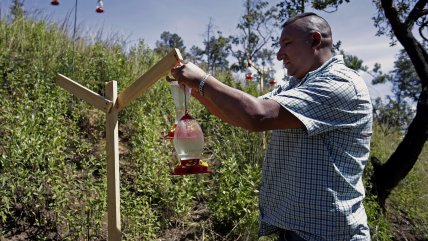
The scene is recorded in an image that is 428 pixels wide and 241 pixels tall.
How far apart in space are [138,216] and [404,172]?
3.86 meters

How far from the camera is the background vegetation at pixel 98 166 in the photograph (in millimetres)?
3096

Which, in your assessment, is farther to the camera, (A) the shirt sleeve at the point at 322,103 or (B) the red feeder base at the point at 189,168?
(B) the red feeder base at the point at 189,168

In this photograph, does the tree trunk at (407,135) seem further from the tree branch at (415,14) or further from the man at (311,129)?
the man at (311,129)

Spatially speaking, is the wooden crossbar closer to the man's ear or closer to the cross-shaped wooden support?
the cross-shaped wooden support

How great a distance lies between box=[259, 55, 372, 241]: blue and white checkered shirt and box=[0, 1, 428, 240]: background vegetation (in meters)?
1.83

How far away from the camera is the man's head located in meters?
1.77

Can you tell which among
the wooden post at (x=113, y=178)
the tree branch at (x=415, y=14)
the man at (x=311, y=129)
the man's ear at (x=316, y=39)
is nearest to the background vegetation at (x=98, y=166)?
the wooden post at (x=113, y=178)

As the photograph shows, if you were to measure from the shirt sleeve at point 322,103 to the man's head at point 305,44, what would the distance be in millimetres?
196

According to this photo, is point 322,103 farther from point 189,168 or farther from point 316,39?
point 189,168

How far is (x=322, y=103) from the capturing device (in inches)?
61.7

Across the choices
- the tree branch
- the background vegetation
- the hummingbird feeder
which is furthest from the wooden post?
the tree branch

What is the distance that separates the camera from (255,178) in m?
4.01

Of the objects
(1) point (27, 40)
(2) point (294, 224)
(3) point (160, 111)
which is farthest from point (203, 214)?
(1) point (27, 40)

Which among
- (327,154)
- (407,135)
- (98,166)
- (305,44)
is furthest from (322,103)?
(407,135)
